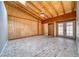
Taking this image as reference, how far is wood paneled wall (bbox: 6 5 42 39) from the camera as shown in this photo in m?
8.74

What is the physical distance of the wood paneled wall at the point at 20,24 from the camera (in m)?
8.74

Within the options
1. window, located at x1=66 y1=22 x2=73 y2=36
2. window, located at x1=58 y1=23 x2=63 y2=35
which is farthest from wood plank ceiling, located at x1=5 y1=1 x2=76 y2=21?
window, located at x1=58 y1=23 x2=63 y2=35

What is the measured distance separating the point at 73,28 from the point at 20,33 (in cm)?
538

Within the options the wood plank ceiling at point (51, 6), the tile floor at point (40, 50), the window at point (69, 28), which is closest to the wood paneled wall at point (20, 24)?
the wood plank ceiling at point (51, 6)

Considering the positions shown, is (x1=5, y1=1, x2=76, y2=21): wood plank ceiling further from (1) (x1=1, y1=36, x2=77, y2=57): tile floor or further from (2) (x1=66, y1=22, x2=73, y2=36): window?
(1) (x1=1, y1=36, x2=77, y2=57): tile floor

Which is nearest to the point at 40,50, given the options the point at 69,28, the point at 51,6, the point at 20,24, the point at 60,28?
the point at 51,6

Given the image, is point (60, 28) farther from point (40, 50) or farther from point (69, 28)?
point (40, 50)

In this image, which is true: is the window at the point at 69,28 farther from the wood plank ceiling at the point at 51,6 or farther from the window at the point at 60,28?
the wood plank ceiling at the point at 51,6

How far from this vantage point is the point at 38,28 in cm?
1444

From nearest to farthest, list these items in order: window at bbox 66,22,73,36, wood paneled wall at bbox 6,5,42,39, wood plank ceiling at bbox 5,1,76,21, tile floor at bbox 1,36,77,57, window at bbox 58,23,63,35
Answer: tile floor at bbox 1,36,77,57, wood plank ceiling at bbox 5,1,76,21, wood paneled wall at bbox 6,5,42,39, window at bbox 66,22,73,36, window at bbox 58,23,63,35

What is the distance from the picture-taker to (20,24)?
10.3 meters

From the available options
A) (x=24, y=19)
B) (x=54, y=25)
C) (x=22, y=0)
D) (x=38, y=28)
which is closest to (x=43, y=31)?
(x=38, y=28)

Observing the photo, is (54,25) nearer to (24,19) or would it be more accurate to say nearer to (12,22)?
(24,19)

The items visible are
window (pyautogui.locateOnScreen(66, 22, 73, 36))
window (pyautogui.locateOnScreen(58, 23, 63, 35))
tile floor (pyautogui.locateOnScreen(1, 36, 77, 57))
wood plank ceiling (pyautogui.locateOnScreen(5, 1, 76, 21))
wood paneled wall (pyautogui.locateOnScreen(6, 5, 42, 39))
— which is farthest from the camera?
window (pyautogui.locateOnScreen(58, 23, 63, 35))
